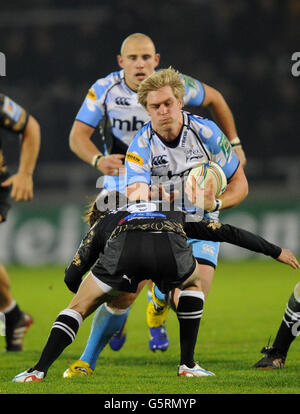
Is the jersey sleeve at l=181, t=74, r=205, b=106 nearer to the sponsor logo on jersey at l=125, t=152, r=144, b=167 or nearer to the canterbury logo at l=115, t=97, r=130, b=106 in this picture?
the canterbury logo at l=115, t=97, r=130, b=106

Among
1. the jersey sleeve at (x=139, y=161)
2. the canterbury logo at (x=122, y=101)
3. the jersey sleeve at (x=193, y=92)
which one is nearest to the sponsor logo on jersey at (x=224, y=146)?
the jersey sleeve at (x=139, y=161)

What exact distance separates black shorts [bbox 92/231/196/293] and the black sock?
3.17ft

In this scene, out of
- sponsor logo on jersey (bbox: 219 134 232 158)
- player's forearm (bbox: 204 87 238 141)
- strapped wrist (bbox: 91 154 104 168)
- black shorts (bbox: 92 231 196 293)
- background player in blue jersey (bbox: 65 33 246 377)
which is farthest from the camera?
player's forearm (bbox: 204 87 238 141)

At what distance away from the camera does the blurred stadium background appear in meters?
14.2

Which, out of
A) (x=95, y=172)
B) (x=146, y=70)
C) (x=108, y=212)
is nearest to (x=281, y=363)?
(x=108, y=212)

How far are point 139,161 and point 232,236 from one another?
74cm

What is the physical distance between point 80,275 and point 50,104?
10050mm

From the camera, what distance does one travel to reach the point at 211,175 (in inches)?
213

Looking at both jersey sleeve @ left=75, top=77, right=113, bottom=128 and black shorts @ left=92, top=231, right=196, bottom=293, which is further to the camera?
jersey sleeve @ left=75, top=77, right=113, bottom=128

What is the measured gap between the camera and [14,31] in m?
16.8

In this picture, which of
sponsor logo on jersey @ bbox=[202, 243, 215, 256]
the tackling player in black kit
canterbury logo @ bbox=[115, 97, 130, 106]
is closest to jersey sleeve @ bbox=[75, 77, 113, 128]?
canterbury logo @ bbox=[115, 97, 130, 106]

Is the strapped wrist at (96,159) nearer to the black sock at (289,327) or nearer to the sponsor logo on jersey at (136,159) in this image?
the sponsor logo on jersey at (136,159)

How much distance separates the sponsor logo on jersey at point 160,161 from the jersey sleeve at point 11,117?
4.93 feet
